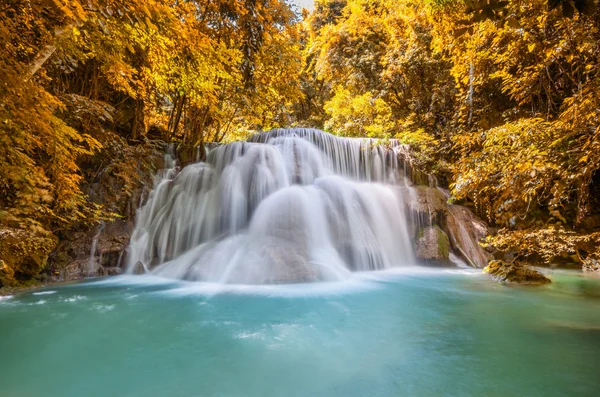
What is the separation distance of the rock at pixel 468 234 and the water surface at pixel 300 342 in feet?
11.2

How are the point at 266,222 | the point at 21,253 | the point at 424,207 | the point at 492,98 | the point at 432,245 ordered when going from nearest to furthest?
1. the point at 21,253
2. the point at 266,222
3. the point at 432,245
4. the point at 424,207
5. the point at 492,98

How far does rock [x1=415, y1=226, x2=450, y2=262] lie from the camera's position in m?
8.89

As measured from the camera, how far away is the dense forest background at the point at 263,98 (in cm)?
332

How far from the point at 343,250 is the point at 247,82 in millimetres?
4966

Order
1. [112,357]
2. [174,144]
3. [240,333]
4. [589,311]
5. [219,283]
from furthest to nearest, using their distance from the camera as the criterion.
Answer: [174,144]
[219,283]
[589,311]
[240,333]
[112,357]

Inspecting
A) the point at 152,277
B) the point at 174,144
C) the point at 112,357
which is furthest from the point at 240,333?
the point at 174,144

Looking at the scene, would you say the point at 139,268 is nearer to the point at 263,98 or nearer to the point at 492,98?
the point at 263,98

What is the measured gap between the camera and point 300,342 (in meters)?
3.41

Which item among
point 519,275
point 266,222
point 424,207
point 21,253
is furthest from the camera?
point 424,207

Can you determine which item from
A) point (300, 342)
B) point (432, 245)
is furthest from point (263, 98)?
point (432, 245)

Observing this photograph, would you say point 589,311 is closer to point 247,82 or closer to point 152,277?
point 247,82

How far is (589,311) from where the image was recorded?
4.36 meters

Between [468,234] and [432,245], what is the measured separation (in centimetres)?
159

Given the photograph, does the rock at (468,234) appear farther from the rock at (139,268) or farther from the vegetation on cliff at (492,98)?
the rock at (139,268)
